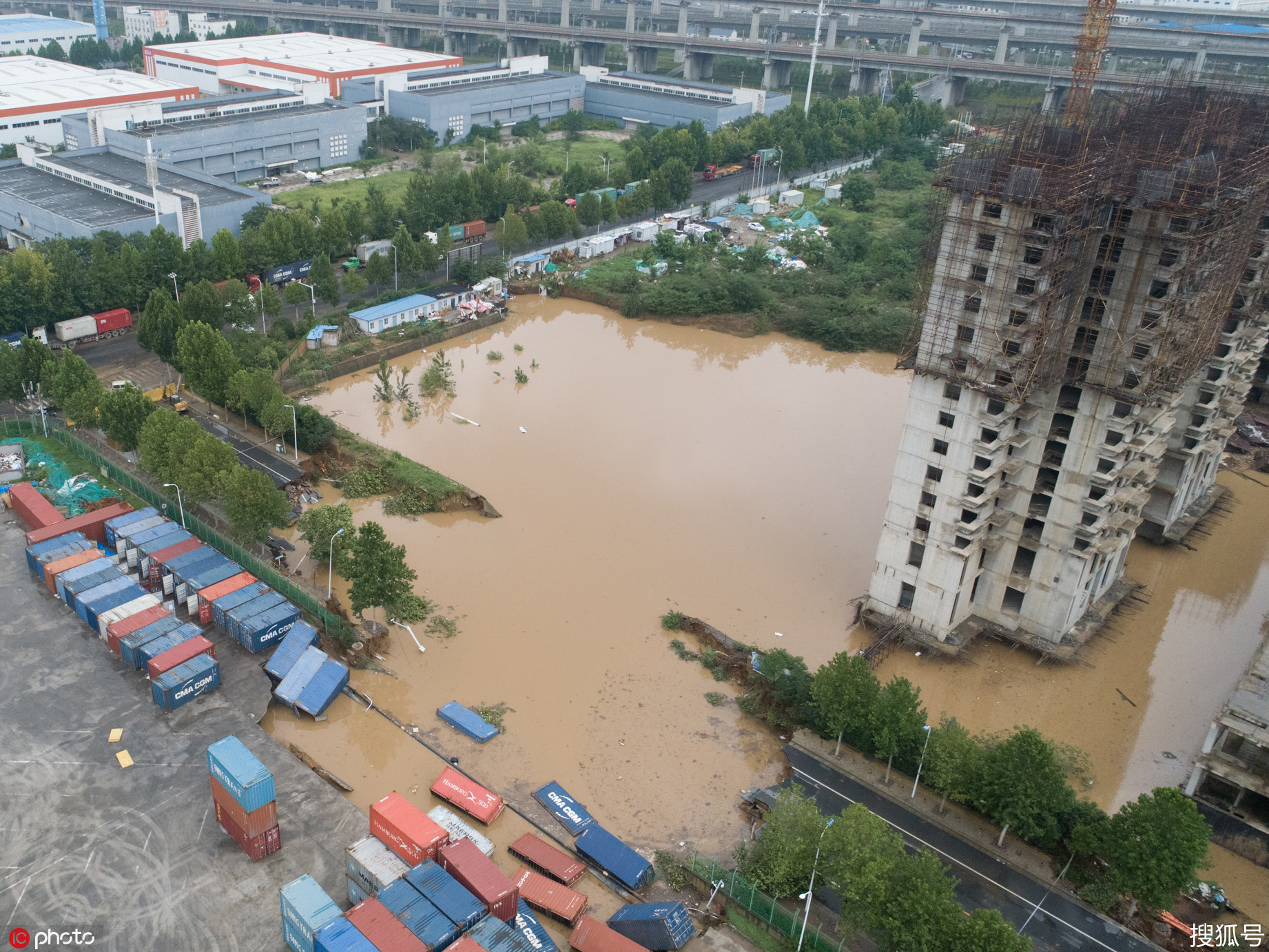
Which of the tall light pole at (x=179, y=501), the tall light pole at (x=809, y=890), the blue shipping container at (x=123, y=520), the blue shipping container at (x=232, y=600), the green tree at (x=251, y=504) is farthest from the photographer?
the tall light pole at (x=179, y=501)

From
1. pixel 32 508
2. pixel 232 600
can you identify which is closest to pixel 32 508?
pixel 32 508

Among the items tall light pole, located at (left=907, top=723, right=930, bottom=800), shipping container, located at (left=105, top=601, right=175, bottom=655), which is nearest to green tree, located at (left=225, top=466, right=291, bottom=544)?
shipping container, located at (left=105, top=601, right=175, bottom=655)

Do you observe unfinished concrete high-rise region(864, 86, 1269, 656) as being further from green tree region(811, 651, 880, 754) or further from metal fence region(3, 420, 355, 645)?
metal fence region(3, 420, 355, 645)

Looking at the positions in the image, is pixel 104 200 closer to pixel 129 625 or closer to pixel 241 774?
pixel 129 625

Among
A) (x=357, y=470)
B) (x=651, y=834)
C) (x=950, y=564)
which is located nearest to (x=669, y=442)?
(x=357, y=470)

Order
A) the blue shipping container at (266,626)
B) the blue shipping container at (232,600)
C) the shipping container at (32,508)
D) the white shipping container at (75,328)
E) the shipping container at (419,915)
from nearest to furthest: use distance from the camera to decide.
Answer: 1. the shipping container at (419,915)
2. the blue shipping container at (266,626)
3. the blue shipping container at (232,600)
4. the shipping container at (32,508)
5. the white shipping container at (75,328)

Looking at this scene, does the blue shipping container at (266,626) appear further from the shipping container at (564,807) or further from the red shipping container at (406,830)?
the shipping container at (564,807)

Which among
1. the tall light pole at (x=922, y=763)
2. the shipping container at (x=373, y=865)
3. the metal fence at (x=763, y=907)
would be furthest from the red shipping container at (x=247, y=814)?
the tall light pole at (x=922, y=763)
